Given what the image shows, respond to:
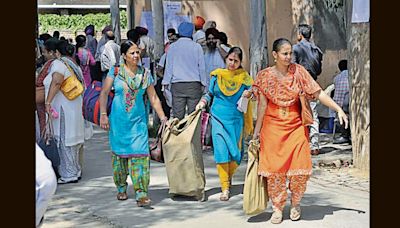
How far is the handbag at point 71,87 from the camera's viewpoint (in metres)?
8.95

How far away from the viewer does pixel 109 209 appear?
7961 millimetres

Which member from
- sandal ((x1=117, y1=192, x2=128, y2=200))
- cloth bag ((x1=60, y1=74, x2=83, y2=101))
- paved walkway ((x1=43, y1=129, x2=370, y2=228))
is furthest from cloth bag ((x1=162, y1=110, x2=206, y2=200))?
cloth bag ((x1=60, y1=74, x2=83, y2=101))

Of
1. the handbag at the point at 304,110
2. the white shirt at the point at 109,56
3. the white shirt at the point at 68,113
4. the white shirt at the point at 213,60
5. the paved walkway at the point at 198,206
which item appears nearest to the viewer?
the handbag at the point at 304,110

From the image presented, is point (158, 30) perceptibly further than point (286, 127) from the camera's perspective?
Yes

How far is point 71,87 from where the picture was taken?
898 cm

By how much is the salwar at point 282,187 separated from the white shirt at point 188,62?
3.55 meters

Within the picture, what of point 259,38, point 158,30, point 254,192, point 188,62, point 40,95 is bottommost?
point 254,192

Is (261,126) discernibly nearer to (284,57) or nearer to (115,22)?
(284,57)

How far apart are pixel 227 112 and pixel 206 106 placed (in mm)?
400

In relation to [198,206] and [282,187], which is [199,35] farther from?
[282,187]

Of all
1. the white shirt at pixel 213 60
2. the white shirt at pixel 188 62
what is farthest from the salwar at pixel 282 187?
the white shirt at pixel 213 60

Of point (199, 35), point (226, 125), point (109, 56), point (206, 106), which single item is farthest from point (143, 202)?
point (109, 56)

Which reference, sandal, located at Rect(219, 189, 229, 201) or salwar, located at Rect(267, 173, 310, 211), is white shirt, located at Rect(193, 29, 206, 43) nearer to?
sandal, located at Rect(219, 189, 229, 201)

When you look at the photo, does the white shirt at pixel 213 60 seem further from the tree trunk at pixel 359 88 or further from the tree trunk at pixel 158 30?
the tree trunk at pixel 359 88
